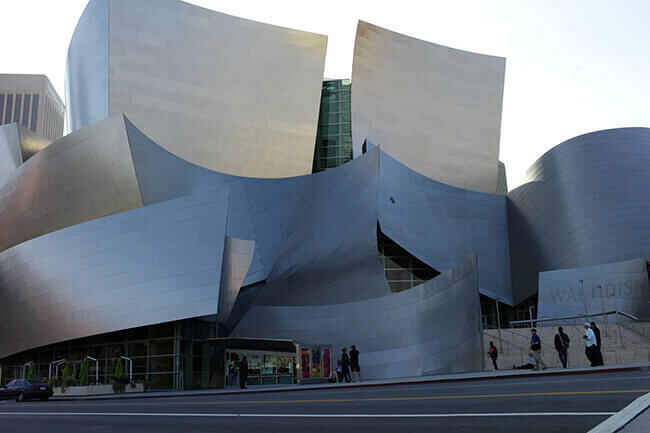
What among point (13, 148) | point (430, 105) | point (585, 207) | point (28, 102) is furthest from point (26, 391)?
point (28, 102)

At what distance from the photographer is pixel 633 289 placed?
88.1ft

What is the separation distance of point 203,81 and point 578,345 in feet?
80.1

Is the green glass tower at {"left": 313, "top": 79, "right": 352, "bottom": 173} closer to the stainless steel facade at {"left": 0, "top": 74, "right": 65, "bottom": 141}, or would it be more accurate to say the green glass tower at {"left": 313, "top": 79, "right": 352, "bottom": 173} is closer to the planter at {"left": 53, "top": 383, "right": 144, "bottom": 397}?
the planter at {"left": 53, "top": 383, "right": 144, "bottom": 397}

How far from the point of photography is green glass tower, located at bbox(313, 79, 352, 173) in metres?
39.9

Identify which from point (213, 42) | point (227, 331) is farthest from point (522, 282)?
point (213, 42)

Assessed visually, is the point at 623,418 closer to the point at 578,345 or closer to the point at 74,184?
the point at 578,345

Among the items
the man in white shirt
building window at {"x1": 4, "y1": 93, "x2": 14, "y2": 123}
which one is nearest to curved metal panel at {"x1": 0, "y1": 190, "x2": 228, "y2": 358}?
the man in white shirt

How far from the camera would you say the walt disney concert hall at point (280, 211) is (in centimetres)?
2169

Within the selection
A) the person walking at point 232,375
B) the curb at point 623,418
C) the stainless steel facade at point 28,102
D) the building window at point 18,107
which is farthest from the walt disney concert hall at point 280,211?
the building window at point 18,107

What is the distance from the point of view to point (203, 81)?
3494 centimetres

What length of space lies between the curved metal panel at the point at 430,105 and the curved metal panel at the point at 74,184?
15.7 m

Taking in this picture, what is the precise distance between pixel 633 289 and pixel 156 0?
95.6ft

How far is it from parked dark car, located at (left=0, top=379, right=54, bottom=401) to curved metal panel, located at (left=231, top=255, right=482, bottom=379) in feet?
28.5

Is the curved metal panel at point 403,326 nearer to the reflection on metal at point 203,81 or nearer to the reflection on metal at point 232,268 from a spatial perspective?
the reflection on metal at point 232,268
